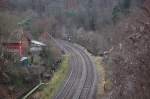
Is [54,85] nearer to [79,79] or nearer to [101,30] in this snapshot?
[79,79]

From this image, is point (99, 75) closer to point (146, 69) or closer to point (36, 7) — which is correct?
point (146, 69)

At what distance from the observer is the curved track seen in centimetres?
2838

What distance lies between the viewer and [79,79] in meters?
33.8

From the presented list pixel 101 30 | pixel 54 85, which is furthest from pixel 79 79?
pixel 101 30

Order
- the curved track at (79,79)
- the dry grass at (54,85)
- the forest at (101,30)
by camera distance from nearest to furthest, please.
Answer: the forest at (101,30) < the dry grass at (54,85) < the curved track at (79,79)

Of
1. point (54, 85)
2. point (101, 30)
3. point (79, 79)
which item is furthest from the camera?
point (101, 30)

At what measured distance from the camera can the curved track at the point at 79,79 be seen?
93.1ft

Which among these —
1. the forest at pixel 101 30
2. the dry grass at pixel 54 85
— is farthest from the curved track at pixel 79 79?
the forest at pixel 101 30

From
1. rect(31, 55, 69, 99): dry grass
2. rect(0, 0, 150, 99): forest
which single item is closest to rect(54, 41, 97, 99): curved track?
rect(31, 55, 69, 99): dry grass

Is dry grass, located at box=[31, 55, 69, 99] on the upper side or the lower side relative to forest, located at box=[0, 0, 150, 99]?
lower

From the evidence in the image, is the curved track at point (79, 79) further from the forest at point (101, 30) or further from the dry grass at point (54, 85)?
the forest at point (101, 30)

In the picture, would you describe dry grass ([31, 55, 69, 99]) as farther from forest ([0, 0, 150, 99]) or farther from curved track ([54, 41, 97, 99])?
forest ([0, 0, 150, 99])

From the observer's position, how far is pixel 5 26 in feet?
107

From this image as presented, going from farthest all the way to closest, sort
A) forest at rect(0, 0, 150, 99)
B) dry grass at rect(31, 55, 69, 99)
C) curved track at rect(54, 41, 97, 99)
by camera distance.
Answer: curved track at rect(54, 41, 97, 99) → dry grass at rect(31, 55, 69, 99) → forest at rect(0, 0, 150, 99)
